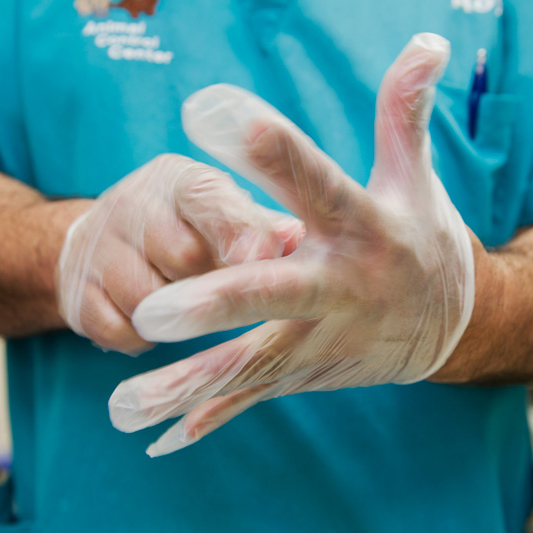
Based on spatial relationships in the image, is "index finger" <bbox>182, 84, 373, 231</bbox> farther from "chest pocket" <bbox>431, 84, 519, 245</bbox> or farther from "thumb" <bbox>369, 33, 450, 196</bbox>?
"chest pocket" <bbox>431, 84, 519, 245</bbox>

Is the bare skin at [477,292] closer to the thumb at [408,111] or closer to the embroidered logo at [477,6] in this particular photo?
the thumb at [408,111]

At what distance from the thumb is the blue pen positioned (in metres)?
0.22

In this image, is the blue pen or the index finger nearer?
the index finger

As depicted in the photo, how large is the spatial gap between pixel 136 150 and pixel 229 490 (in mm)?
411

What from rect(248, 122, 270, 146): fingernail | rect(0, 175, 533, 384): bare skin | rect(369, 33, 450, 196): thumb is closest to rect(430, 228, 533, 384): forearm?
rect(0, 175, 533, 384): bare skin

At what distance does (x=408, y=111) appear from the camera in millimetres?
418

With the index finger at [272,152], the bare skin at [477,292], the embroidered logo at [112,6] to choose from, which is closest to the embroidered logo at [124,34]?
the embroidered logo at [112,6]

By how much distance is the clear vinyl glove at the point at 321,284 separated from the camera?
349 millimetres

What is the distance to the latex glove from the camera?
1.32ft

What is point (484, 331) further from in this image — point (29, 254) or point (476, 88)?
point (29, 254)

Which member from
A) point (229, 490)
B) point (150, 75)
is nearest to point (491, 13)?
point (150, 75)

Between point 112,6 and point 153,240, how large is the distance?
13.8 inches

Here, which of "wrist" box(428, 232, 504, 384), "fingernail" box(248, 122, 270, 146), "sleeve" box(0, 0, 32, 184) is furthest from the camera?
"sleeve" box(0, 0, 32, 184)

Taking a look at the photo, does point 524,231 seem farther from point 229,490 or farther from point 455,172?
point 229,490
